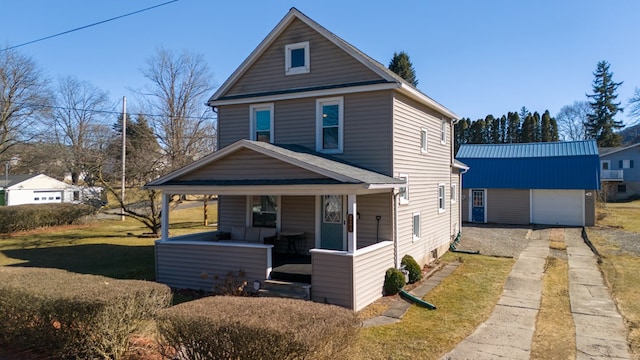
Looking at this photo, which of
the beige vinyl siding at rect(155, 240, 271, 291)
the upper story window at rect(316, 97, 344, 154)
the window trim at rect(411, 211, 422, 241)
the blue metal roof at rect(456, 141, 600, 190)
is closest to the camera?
the beige vinyl siding at rect(155, 240, 271, 291)

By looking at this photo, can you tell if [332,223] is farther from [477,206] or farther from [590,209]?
[590,209]

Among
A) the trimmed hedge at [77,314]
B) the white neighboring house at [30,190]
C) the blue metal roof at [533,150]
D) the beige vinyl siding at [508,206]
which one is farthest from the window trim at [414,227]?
the white neighboring house at [30,190]

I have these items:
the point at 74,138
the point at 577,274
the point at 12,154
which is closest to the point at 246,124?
the point at 577,274

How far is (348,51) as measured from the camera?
1223cm

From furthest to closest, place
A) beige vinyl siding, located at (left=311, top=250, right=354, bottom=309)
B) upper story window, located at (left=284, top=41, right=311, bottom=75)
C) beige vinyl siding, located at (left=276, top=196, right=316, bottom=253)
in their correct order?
1. upper story window, located at (left=284, top=41, right=311, bottom=75)
2. beige vinyl siding, located at (left=276, top=196, right=316, bottom=253)
3. beige vinyl siding, located at (left=311, top=250, right=354, bottom=309)

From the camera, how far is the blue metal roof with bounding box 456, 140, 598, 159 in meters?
27.8

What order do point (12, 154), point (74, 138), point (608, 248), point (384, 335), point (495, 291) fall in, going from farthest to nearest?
point (74, 138), point (12, 154), point (608, 248), point (495, 291), point (384, 335)

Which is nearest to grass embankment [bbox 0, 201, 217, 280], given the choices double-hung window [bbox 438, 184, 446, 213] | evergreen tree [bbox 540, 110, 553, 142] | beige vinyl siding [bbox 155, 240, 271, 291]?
beige vinyl siding [bbox 155, 240, 271, 291]

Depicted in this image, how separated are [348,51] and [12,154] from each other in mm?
40536

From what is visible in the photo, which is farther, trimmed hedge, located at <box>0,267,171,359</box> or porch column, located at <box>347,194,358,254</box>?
porch column, located at <box>347,194,358,254</box>

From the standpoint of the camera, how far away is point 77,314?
5.85 m

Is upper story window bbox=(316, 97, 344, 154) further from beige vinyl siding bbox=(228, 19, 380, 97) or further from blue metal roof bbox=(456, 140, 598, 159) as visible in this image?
blue metal roof bbox=(456, 140, 598, 159)

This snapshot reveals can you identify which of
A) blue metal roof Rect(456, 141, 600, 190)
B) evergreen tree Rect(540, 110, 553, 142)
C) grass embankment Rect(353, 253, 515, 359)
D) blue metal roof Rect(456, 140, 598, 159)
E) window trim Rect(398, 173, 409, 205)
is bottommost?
grass embankment Rect(353, 253, 515, 359)

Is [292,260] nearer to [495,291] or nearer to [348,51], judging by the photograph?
[495,291]
